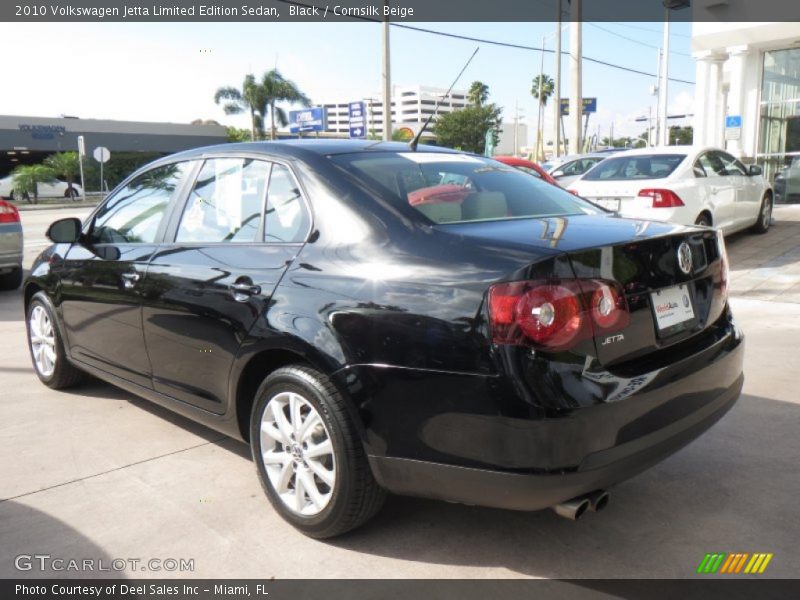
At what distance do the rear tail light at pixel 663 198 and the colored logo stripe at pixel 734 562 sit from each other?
6.30 metres

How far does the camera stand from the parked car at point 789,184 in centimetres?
1756

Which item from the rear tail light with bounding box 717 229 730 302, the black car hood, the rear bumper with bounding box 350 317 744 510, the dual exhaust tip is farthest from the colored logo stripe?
the black car hood

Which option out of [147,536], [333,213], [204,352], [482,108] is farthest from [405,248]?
[482,108]

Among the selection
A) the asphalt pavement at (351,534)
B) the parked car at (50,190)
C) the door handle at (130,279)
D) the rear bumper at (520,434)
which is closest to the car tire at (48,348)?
the asphalt pavement at (351,534)

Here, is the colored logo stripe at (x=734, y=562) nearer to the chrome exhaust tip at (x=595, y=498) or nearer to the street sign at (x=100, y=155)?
the chrome exhaust tip at (x=595, y=498)

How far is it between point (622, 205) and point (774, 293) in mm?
1969

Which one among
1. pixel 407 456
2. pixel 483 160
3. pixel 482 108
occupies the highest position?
pixel 482 108

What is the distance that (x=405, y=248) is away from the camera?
2.70 metres

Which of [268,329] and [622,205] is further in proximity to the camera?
[622,205]

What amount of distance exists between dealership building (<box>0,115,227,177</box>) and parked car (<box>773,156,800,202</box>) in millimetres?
43863

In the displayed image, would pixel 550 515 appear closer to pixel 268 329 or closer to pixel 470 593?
pixel 470 593

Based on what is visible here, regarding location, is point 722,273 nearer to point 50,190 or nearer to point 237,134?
point 50,190

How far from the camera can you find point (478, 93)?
270ft

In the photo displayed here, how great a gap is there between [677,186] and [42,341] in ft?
23.2
